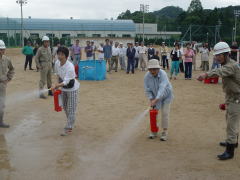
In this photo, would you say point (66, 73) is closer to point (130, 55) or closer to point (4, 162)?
point (4, 162)

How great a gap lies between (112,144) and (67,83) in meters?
1.48

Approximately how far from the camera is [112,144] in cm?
636

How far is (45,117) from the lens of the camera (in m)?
8.57

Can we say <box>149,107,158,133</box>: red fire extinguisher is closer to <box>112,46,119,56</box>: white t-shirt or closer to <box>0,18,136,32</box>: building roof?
<box>112,46,119,56</box>: white t-shirt

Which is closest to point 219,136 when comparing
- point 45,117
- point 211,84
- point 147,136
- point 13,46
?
point 147,136

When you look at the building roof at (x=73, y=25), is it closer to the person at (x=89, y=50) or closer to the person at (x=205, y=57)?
the person at (x=89, y=50)

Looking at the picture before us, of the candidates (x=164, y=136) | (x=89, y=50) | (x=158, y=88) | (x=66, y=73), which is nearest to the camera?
(x=158, y=88)

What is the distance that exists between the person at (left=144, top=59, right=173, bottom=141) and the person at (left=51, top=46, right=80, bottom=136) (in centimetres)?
147

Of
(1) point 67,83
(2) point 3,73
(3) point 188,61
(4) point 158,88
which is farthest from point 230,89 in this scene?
(3) point 188,61

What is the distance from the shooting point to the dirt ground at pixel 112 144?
5055 millimetres

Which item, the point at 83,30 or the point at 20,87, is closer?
the point at 20,87

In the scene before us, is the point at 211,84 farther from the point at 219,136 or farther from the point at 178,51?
the point at 219,136

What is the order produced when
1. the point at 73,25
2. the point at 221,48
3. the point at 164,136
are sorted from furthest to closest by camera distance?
the point at 73,25 → the point at 164,136 → the point at 221,48

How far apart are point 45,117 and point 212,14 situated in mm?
68529
